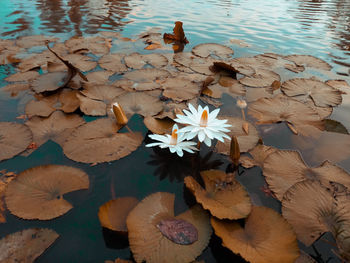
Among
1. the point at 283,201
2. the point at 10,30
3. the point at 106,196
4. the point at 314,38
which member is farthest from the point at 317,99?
the point at 10,30

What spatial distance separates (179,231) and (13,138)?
1.76m

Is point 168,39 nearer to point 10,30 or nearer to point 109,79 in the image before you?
point 109,79

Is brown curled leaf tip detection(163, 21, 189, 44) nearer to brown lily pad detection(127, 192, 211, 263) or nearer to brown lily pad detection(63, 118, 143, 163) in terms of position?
brown lily pad detection(63, 118, 143, 163)

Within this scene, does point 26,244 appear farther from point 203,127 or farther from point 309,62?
point 309,62

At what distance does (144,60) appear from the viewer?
394 cm

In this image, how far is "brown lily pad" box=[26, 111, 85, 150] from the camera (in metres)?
2.12

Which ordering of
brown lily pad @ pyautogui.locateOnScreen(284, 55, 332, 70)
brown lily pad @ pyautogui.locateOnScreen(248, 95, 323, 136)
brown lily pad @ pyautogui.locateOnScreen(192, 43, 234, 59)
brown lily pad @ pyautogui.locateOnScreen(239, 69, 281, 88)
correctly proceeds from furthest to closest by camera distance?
brown lily pad @ pyautogui.locateOnScreen(192, 43, 234, 59)
brown lily pad @ pyautogui.locateOnScreen(284, 55, 332, 70)
brown lily pad @ pyautogui.locateOnScreen(239, 69, 281, 88)
brown lily pad @ pyautogui.locateOnScreen(248, 95, 323, 136)

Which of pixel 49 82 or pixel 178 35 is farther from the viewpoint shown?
pixel 178 35

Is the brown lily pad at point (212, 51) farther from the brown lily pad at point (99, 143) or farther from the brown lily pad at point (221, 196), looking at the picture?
the brown lily pad at point (221, 196)

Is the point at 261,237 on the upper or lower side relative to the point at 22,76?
lower

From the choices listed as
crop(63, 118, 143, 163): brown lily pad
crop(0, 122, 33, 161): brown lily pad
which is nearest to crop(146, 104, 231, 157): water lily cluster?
crop(63, 118, 143, 163): brown lily pad

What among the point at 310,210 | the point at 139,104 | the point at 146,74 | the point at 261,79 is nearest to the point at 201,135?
the point at 310,210

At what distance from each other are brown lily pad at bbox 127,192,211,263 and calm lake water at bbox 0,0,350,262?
0.11m

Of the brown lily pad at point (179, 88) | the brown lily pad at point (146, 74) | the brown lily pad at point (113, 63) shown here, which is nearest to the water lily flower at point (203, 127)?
the brown lily pad at point (179, 88)
